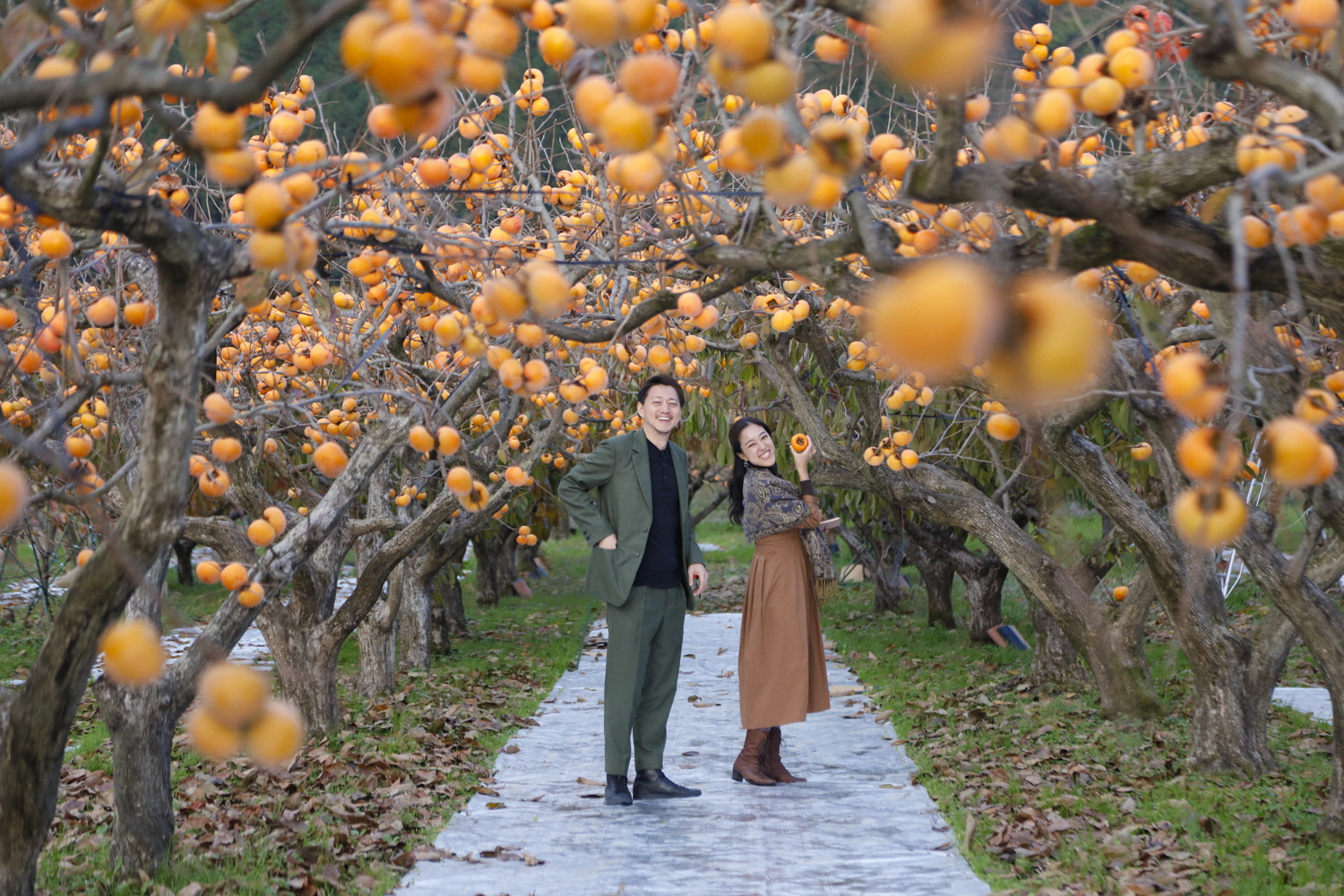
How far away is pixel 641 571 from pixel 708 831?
3.44ft

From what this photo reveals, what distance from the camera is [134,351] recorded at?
4.71 metres

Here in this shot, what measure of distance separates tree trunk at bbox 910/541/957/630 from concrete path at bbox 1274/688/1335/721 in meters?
3.77

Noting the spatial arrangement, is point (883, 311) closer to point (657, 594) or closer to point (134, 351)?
point (657, 594)

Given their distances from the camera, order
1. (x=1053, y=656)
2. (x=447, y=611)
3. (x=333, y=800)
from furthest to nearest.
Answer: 1. (x=447, y=611)
2. (x=1053, y=656)
3. (x=333, y=800)

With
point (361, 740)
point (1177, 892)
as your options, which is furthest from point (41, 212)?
point (361, 740)

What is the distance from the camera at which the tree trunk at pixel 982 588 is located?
9.90 metres

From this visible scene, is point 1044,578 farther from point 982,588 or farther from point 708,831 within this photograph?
point 982,588

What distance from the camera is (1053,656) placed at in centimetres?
752

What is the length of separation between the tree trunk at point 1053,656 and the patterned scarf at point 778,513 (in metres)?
2.58

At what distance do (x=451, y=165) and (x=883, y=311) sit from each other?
2.72m

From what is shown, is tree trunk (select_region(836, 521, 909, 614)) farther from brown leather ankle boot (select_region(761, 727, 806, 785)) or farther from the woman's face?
brown leather ankle boot (select_region(761, 727, 806, 785))

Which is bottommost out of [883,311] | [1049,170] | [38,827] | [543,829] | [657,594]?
[543,829]

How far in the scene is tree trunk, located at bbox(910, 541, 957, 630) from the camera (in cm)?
1101

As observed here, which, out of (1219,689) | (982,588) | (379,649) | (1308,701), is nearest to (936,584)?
(982,588)
